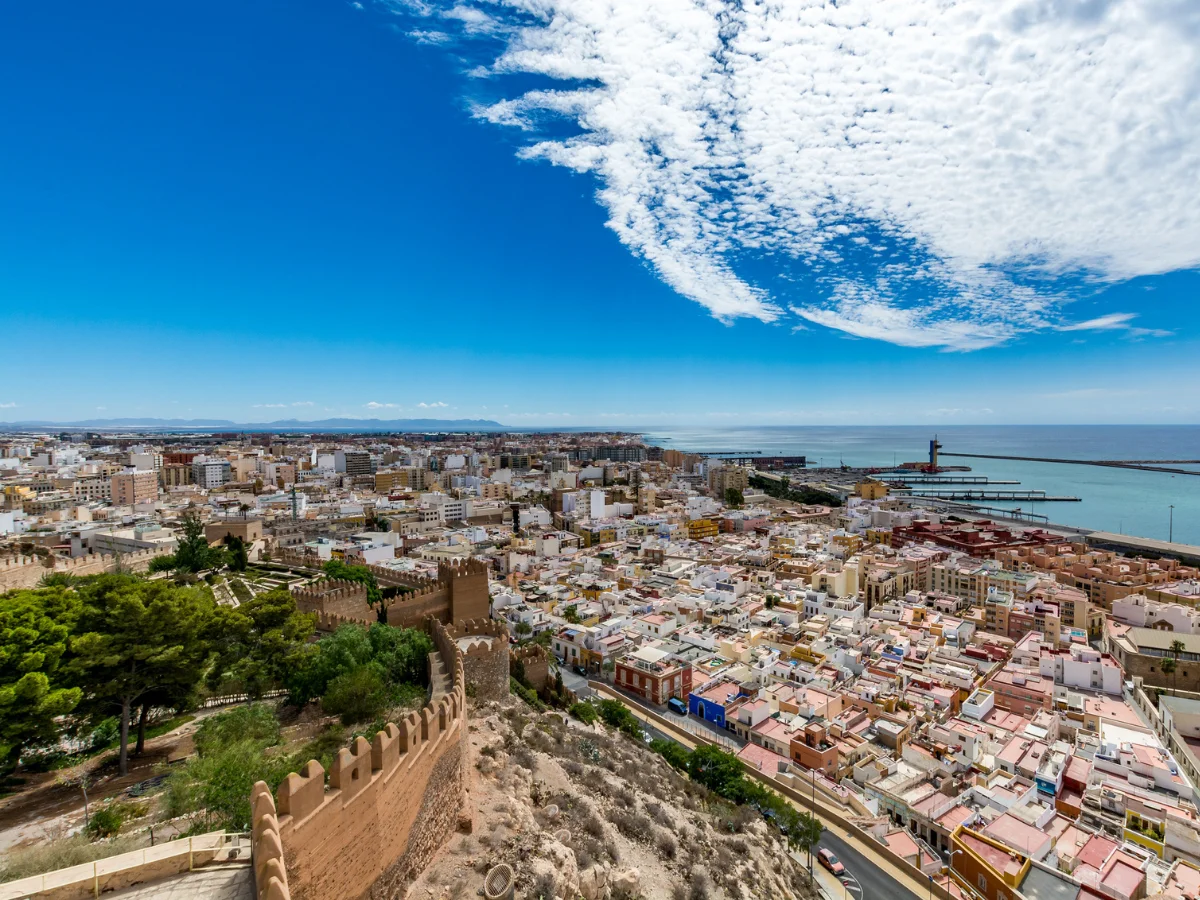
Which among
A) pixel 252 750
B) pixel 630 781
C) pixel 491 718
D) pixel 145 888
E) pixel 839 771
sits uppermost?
pixel 145 888

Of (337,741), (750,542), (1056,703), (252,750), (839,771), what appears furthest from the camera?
(750,542)

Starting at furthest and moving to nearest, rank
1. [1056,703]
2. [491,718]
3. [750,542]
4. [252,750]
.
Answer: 1. [750,542]
2. [1056,703]
3. [491,718]
4. [252,750]

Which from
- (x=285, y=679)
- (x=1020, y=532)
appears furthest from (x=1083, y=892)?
(x=1020, y=532)

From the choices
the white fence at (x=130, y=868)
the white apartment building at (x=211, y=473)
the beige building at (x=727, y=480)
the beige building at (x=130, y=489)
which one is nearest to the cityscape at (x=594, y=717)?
the white fence at (x=130, y=868)

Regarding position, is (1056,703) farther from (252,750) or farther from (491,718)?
(252,750)

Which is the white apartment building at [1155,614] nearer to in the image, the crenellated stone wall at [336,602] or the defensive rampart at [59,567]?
the crenellated stone wall at [336,602]

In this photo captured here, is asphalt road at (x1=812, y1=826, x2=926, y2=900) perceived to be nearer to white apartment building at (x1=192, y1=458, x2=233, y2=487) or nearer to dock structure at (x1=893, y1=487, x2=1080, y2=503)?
dock structure at (x1=893, y1=487, x2=1080, y2=503)

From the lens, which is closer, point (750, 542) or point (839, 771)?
point (839, 771)
